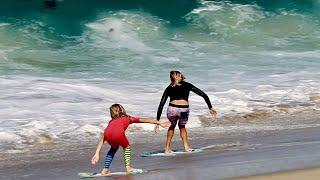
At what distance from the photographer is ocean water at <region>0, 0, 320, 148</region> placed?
14.9 m

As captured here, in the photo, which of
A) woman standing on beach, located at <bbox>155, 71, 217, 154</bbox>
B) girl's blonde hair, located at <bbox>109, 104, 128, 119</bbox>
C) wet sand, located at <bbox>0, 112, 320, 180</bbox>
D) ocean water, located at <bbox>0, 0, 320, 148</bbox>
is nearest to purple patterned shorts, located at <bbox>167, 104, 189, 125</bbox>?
woman standing on beach, located at <bbox>155, 71, 217, 154</bbox>

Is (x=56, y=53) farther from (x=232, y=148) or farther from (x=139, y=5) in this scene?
(x=232, y=148)

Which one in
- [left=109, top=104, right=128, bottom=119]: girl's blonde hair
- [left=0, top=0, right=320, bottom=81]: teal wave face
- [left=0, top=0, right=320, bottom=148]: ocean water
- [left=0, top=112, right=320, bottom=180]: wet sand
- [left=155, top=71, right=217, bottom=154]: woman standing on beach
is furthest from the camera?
[left=0, top=0, right=320, bottom=81]: teal wave face

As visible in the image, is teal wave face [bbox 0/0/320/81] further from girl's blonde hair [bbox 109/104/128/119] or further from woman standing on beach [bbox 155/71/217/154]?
girl's blonde hair [bbox 109/104/128/119]

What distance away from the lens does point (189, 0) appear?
30359mm

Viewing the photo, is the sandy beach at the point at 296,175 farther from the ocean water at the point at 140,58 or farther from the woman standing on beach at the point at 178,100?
the ocean water at the point at 140,58

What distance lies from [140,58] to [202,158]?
1343 centimetres

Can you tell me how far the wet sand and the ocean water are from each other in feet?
3.55

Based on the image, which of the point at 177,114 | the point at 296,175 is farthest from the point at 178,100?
the point at 296,175

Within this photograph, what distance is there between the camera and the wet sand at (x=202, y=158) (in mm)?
8148

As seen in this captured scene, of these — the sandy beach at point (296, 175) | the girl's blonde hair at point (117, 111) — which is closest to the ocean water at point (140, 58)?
the girl's blonde hair at point (117, 111)

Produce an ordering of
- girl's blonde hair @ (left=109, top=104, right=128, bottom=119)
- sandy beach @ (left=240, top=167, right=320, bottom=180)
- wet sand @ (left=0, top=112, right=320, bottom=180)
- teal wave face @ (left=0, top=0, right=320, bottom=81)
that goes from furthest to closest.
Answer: teal wave face @ (left=0, top=0, right=320, bottom=81)
girl's blonde hair @ (left=109, top=104, right=128, bottom=119)
wet sand @ (left=0, top=112, right=320, bottom=180)
sandy beach @ (left=240, top=167, right=320, bottom=180)

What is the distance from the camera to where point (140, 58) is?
75.3 feet

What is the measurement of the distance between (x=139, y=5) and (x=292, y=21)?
18.2ft
